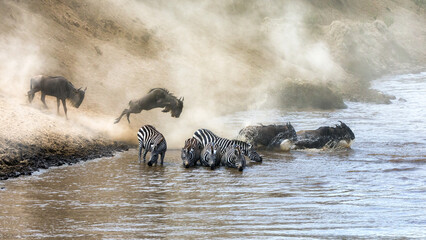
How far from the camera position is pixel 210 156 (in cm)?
1775

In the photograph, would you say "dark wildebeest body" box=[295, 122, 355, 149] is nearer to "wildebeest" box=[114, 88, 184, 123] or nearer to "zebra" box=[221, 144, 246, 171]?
"wildebeest" box=[114, 88, 184, 123]

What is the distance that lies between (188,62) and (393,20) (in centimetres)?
5104

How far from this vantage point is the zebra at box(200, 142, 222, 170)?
1769 centimetres

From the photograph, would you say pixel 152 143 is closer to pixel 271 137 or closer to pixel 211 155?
pixel 211 155

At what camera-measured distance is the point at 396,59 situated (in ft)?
242

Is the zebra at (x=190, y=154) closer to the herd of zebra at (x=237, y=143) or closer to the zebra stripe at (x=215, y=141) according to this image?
the herd of zebra at (x=237, y=143)

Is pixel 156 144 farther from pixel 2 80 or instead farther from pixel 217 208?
pixel 2 80

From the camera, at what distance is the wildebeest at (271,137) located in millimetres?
22172

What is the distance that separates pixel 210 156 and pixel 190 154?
21.0 inches

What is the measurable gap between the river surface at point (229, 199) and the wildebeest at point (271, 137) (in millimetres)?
852

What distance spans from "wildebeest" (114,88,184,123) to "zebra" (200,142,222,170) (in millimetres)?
5363

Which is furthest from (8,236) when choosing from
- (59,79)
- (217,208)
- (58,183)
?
(59,79)

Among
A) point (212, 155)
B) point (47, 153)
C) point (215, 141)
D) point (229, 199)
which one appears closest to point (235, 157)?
point (212, 155)

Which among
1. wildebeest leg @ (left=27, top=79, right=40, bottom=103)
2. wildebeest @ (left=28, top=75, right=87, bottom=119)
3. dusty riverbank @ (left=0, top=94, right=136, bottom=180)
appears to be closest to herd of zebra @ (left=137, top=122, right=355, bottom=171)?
dusty riverbank @ (left=0, top=94, right=136, bottom=180)
